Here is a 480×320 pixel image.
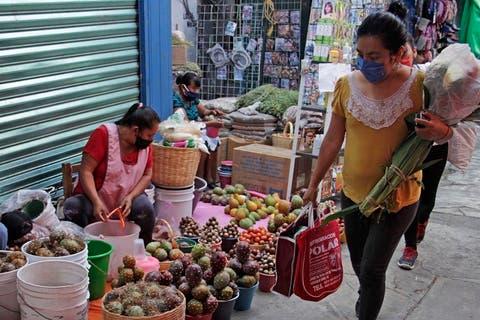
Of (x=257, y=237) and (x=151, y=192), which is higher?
(x=151, y=192)

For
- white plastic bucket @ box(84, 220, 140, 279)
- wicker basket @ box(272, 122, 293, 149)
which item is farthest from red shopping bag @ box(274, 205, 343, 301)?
wicker basket @ box(272, 122, 293, 149)

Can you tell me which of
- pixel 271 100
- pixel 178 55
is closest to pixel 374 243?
pixel 178 55

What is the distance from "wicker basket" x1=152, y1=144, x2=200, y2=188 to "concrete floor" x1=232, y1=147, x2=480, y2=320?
1278 millimetres

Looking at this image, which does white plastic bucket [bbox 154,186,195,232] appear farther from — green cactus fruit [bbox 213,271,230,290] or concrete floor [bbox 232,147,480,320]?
green cactus fruit [bbox 213,271,230,290]

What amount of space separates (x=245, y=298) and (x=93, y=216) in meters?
1.20

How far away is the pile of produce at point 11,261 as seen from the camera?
2727 millimetres

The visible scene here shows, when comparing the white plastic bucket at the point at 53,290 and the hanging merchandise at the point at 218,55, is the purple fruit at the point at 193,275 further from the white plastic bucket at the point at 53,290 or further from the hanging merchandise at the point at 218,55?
the hanging merchandise at the point at 218,55

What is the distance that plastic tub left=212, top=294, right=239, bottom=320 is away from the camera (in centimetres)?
309

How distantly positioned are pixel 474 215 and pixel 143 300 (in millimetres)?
4480

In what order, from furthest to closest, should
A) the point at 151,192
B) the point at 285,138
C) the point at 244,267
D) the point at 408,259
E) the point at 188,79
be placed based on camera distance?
the point at 285,138 → the point at 188,79 → the point at 151,192 → the point at 408,259 → the point at 244,267

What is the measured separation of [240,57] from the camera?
8.69 m

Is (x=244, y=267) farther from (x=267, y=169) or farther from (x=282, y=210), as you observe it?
(x=267, y=169)

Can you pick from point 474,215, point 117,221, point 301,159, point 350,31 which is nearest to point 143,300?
point 117,221

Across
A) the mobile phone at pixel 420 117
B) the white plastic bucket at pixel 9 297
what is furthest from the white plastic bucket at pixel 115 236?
the mobile phone at pixel 420 117
